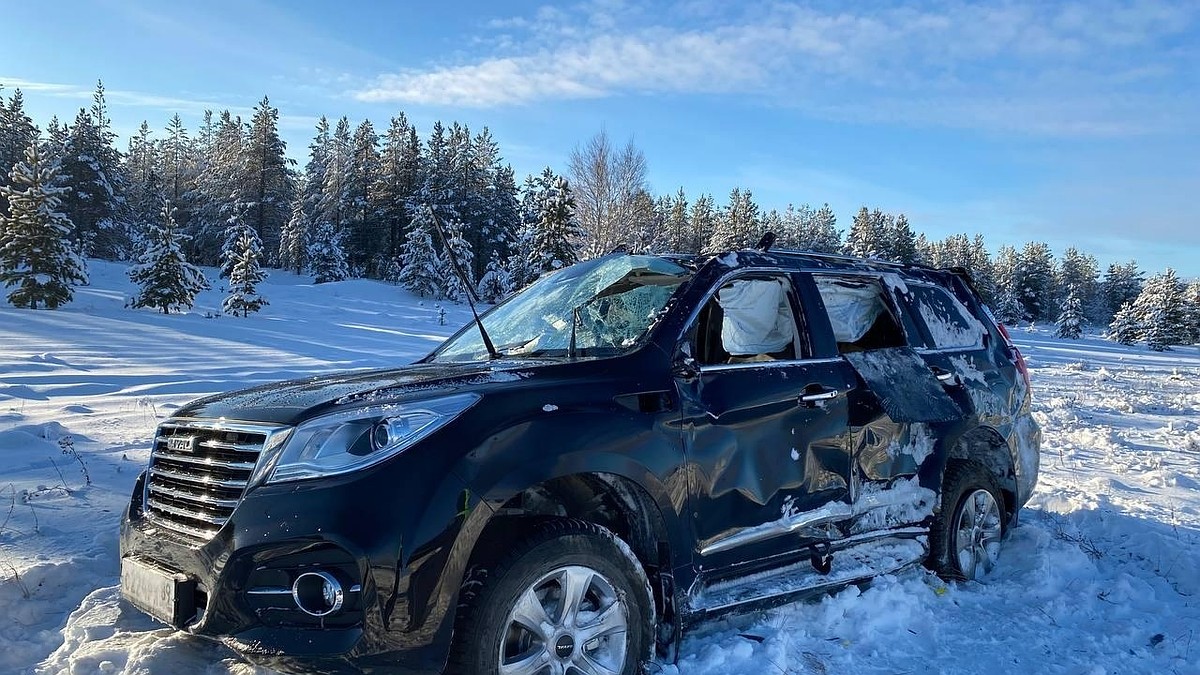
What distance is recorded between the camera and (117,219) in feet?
165

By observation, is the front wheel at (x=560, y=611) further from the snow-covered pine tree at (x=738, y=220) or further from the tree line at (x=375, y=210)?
the snow-covered pine tree at (x=738, y=220)

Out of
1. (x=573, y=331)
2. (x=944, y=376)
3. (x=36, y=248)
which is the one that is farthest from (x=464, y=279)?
(x=36, y=248)

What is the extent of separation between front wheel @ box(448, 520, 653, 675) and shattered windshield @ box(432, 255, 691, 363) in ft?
2.91

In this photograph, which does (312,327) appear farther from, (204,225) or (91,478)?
(204,225)

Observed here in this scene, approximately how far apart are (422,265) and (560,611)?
40110mm

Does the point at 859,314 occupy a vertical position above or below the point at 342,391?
above

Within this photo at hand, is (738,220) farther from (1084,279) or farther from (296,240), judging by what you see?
(1084,279)

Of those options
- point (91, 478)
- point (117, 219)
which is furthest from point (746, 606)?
point (117, 219)

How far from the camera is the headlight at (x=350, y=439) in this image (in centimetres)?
257

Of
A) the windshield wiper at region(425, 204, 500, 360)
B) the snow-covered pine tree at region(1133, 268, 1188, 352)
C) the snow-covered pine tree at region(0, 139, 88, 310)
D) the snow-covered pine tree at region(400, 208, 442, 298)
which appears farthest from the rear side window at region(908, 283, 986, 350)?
the snow-covered pine tree at region(1133, 268, 1188, 352)

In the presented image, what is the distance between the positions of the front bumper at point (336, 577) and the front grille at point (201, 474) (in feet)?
0.49

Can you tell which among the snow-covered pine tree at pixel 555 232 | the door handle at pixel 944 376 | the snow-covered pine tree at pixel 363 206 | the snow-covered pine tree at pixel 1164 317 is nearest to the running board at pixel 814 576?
the door handle at pixel 944 376

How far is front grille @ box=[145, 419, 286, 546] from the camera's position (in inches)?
105

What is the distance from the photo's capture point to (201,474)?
283 centimetres
